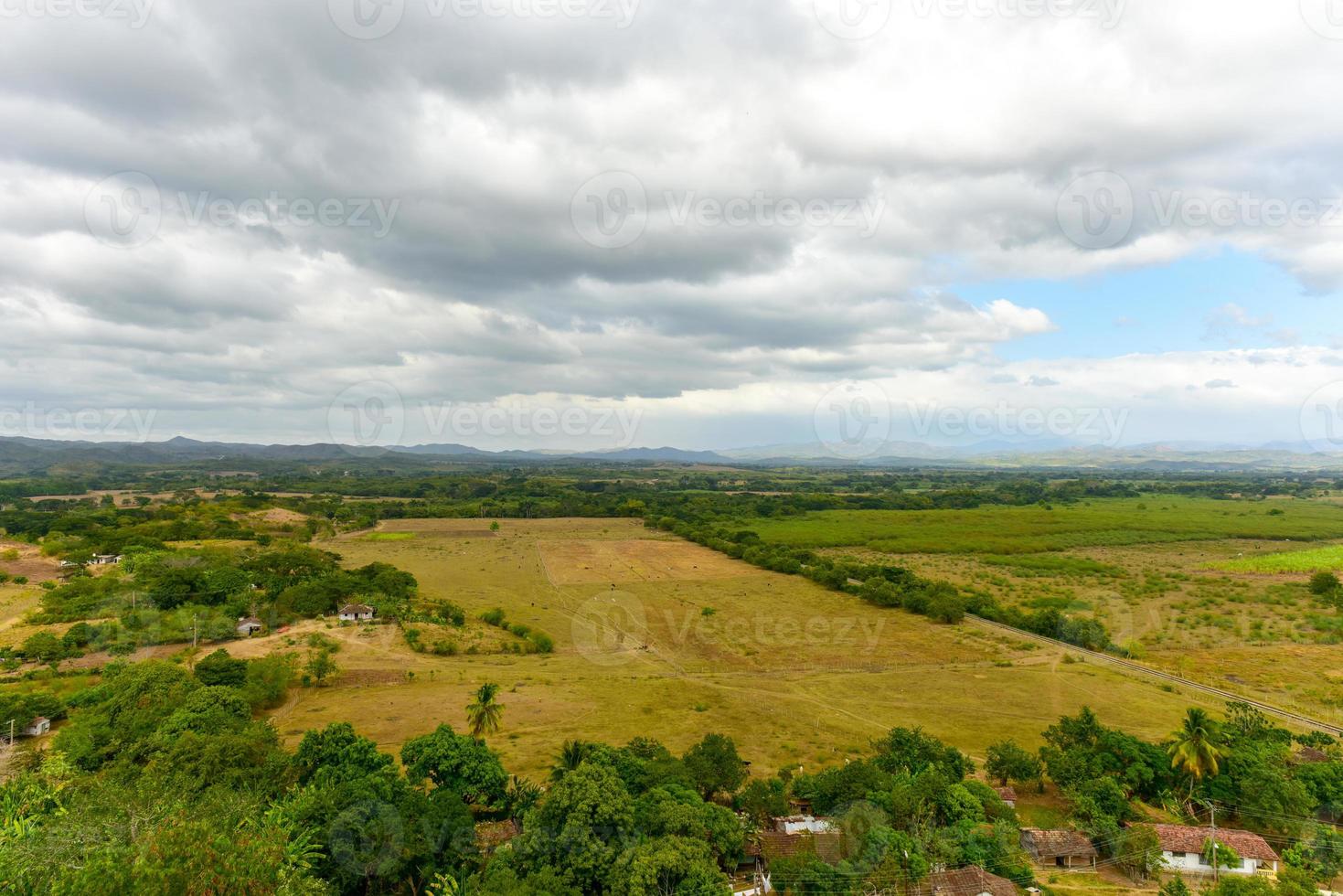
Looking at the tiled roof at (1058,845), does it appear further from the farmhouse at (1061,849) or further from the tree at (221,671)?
the tree at (221,671)

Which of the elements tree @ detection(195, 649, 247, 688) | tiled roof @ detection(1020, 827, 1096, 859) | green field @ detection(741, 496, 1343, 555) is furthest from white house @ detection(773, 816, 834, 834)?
green field @ detection(741, 496, 1343, 555)

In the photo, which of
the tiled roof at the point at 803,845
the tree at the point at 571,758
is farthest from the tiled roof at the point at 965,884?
the tree at the point at 571,758

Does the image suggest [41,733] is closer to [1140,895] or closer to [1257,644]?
[1140,895]

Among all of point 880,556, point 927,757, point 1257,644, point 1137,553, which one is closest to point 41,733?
point 927,757

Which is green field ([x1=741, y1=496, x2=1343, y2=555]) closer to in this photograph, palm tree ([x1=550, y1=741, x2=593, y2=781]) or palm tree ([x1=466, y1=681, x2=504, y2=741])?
palm tree ([x1=466, y1=681, x2=504, y2=741])

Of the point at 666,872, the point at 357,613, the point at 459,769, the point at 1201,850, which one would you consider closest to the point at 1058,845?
the point at 1201,850

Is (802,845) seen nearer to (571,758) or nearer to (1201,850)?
(571,758)

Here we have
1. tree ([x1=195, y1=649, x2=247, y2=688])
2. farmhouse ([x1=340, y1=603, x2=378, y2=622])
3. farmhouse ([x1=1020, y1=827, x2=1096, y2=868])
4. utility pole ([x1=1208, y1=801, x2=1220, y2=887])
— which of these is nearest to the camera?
utility pole ([x1=1208, y1=801, x2=1220, y2=887])
